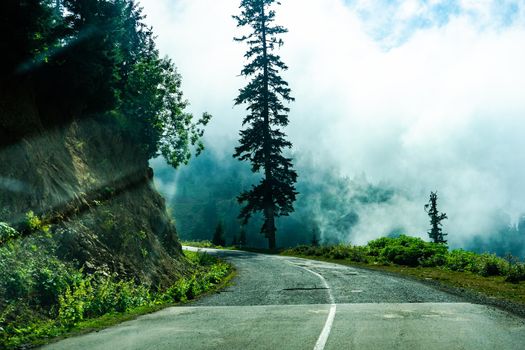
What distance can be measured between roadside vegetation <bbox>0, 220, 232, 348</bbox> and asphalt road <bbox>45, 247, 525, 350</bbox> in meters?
0.90

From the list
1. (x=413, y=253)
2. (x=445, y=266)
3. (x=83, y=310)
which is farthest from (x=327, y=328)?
(x=413, y=253)

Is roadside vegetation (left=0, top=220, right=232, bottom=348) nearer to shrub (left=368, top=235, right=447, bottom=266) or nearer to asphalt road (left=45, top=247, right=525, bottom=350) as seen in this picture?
asphalt road (left=45, top=247, right=525, bottom=350)

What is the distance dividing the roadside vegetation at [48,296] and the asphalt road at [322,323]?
2.96 ft

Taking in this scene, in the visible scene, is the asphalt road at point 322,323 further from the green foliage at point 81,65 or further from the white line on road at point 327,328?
the green foliage at point 81,65

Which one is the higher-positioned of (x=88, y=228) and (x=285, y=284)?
(x=88, y=228)

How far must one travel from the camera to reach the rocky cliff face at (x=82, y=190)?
495 inches

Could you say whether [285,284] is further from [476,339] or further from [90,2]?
[90,2]

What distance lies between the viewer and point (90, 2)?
17.5 meters

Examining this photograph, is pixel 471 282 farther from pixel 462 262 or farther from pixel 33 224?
pixel 33 224

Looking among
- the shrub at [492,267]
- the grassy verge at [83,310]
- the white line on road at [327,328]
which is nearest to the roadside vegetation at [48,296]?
the grassy verge at [83,310]

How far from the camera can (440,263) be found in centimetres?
2416

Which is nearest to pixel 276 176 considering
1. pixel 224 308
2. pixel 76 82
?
pixel 76 82

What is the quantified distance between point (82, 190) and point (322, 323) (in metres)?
10.6

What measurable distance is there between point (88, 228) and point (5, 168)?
330cm
